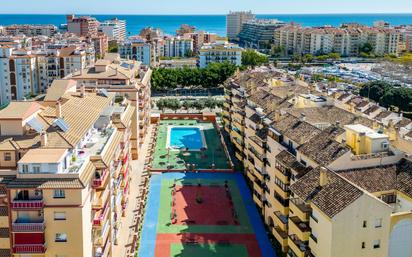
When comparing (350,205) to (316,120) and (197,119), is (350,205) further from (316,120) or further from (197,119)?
(197,119)

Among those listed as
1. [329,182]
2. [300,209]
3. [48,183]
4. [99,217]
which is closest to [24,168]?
[48,183]

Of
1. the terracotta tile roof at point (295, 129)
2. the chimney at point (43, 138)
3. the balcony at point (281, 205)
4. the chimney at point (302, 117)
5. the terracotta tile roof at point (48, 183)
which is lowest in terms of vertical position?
the balcony at point (281, 205)

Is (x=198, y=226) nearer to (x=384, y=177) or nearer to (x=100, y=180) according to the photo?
(x=100, y=180)

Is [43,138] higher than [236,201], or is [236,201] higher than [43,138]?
[43,138]

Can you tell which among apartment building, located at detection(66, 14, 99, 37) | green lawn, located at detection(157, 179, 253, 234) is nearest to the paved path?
green lawn, located at detection(157, 179, 253, 234)

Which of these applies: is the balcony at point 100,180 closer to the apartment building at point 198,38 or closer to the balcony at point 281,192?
the balcony at point 281,192

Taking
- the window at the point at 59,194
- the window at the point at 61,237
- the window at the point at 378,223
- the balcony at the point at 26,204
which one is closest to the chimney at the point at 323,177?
the window at the point at 378,223

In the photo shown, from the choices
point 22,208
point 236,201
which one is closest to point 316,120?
point 236,201

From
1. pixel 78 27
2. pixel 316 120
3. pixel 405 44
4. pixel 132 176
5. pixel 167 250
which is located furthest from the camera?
pixel 78 27
